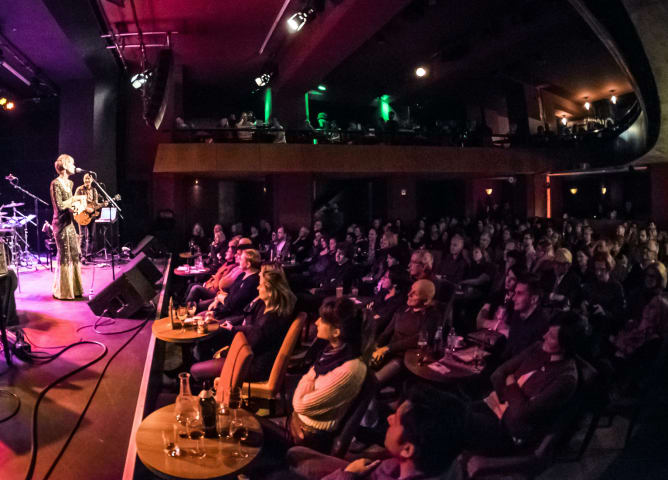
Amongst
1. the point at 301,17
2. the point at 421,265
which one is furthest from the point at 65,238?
the point at 301,17

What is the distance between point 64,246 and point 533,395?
19.3 feet

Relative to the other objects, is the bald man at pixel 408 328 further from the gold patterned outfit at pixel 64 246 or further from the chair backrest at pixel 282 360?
the gold patterned outfit at pixel 64 246

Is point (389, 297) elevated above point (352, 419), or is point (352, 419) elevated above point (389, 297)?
point (389, 297)

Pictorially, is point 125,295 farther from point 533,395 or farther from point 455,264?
point 455,264

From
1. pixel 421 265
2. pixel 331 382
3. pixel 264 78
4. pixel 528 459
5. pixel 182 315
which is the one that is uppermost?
pixel 264 78

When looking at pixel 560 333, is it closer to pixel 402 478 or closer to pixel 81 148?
pixel 402 478

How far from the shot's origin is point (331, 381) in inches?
110

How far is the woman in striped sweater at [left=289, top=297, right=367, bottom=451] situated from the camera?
280 cm

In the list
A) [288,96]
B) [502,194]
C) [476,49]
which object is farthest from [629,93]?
[288,96]

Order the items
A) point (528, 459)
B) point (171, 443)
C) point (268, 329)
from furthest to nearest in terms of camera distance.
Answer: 1. point (268, 329)
2. point (528, 459)
3. point (171, 443)

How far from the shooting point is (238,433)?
2420 millimetres

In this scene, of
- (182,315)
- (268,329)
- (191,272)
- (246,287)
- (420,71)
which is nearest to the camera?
(268,329)

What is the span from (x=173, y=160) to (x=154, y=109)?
12.8 feet

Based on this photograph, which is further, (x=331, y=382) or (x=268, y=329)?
(x=268, y=329)
